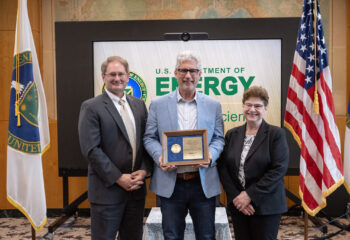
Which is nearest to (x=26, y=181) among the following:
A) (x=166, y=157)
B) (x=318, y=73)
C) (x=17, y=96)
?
(x=17, y=96)

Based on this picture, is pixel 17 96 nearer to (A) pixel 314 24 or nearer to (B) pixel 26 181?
(B) pixel 26 181

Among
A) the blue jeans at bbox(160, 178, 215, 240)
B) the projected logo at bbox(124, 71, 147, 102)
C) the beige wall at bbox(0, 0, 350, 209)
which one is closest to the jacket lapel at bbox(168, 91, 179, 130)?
the blue jeans at bbox(160, 178, 215, 240)

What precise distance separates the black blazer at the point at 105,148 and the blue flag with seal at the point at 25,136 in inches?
21.7

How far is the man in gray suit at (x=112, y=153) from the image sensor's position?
6.88 feet

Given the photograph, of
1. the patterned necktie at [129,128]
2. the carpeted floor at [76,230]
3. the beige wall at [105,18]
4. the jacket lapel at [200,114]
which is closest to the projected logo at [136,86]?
the beige wall at [105,18]

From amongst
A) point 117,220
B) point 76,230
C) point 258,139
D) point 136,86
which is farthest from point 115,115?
point 76,230

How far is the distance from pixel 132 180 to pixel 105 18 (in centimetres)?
293

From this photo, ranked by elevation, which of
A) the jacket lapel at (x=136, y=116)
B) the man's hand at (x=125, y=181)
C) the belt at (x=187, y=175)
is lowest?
the man's hand at (x=125, y=181)

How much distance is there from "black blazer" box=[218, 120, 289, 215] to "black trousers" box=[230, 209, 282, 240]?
5cm

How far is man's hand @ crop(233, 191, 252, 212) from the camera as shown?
202 cm

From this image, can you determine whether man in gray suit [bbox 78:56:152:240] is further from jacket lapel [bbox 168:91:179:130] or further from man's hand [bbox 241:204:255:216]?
man's hand [bbox 241:204:255:216]

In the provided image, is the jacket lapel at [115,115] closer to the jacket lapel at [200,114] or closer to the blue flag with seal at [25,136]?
the jacket lapel at [200,114]

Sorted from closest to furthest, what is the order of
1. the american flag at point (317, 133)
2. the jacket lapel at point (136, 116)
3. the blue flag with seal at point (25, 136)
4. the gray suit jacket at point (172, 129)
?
the gray suit jacket at point (172, 129) < the jacket lapel at point (136, 116) < the blue flag with seal at point (25, 136) < the american flag at point (317, 133)

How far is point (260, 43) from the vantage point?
356 centimetres
